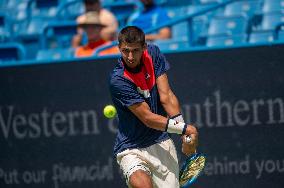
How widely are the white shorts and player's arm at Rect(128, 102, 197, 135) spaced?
0.34 metres

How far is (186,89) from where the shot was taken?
734 cm

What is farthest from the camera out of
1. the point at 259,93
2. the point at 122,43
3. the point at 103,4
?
the point at 103,4

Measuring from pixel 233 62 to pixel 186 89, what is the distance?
1.77ft

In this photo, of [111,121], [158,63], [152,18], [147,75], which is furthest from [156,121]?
[152,18]

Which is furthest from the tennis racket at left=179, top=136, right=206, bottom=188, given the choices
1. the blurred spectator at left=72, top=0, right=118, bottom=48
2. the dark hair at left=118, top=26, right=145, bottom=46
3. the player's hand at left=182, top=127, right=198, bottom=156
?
the blurred spectator at left=72, top=0, right=118, bottom=48

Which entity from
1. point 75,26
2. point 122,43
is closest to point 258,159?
point 122,43

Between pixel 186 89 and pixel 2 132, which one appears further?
pixel 2 132

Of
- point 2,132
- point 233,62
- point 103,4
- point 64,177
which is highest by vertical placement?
point 103,4

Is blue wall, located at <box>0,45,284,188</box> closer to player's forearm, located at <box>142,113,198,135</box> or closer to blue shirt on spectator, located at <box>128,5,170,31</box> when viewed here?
blue shirt on spectator, located at <box>128,5,170,31</box>

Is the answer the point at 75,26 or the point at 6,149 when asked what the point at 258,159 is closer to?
the point at 6,149

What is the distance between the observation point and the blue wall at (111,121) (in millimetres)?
7168

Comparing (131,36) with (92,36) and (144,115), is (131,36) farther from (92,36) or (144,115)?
(92,36)

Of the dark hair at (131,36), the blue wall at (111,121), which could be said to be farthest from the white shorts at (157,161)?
the blue wall at (111,121)

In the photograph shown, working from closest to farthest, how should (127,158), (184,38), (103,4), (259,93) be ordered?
(127,158)
(259,93)
(184,38)
(103,4)
